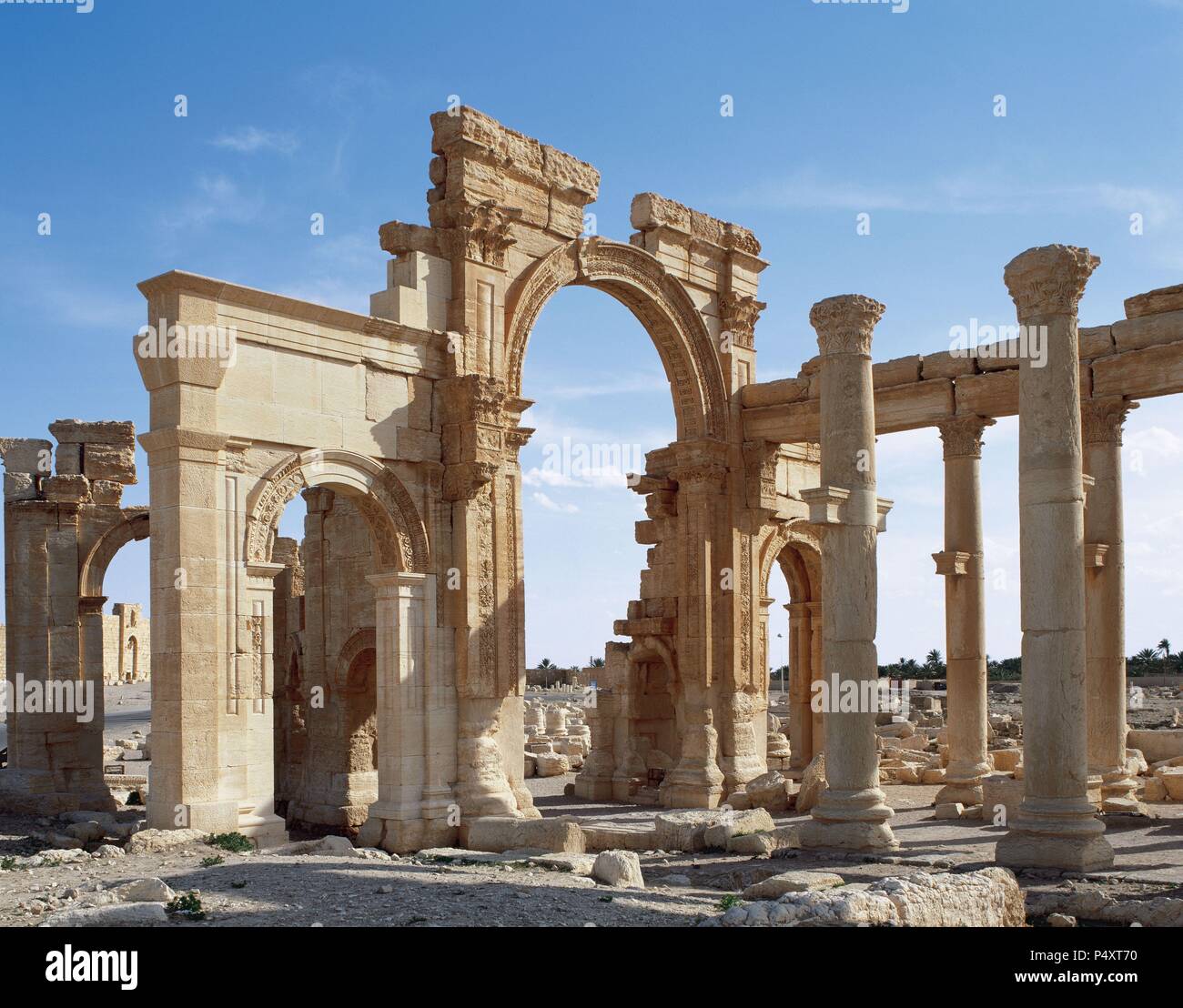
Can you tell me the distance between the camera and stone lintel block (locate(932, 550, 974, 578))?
64.6 feet

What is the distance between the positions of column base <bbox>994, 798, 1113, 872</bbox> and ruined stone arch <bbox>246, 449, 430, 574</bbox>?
815 centimetres

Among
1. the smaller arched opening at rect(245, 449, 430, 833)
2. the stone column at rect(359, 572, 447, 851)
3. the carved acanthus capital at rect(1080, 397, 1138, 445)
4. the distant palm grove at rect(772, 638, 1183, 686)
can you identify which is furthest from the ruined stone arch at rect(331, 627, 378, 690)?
the distant palm grove at rect(772, 638, 1183, 686)

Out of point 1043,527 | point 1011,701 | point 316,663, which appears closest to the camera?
point 1043,527

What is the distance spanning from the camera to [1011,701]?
47.3m

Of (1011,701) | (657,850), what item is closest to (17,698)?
(657,850)

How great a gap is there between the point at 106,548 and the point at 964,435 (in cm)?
1350

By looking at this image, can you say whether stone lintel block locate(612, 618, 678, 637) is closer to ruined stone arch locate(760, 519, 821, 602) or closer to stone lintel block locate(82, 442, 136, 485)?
ruined stone arch locate(760, 519, 821, 602)

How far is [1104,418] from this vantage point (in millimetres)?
18344

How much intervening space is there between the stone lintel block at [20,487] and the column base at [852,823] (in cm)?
1273

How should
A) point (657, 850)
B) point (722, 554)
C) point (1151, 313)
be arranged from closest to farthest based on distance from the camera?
point (657, 850) → point (1151, 313) → point (722, 554)

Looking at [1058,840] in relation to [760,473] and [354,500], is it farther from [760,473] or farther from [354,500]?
[760,473]

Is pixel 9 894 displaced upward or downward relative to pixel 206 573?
downward
